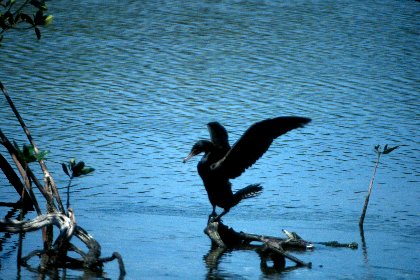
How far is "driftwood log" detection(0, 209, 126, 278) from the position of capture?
25.0 feet

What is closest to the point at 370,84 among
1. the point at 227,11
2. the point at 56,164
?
the point at 227,11

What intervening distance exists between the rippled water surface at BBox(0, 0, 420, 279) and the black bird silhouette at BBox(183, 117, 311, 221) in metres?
0.55

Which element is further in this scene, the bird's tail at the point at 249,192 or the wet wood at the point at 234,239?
the bird's tail at the point at 249,192

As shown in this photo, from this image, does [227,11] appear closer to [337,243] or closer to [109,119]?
[109,119]

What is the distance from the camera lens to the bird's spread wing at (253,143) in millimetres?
8812

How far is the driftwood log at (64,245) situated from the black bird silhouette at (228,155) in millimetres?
1681

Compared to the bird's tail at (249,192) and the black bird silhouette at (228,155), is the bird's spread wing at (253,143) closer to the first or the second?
the black bird silhouette at (228,155)

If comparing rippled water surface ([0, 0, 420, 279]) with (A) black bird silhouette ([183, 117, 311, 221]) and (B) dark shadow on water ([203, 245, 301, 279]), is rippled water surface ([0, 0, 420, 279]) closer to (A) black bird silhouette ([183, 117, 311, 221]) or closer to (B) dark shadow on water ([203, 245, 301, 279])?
(B) dark shadow on water ([203, 245, 301, 279])

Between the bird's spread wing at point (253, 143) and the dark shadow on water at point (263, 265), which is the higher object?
the bird's spread wing at point (253, 143)

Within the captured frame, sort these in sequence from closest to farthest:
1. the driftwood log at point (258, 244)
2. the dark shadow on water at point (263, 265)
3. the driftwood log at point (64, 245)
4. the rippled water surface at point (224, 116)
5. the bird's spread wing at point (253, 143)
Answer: the driftwood log at point (64, 245)
the dark shadow on water at point (263, 265)
the driftwood log at point (258, 244)
the bird's spread wing at point (253, 143)
the rippled water surface at point (224, 116)

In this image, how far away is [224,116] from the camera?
1596 cm

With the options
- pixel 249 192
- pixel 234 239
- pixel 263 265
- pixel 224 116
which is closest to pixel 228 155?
pixel 249 192

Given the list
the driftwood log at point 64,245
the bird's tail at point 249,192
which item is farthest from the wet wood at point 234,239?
the driftwood log at point 64,245

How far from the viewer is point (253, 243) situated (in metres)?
9.47
